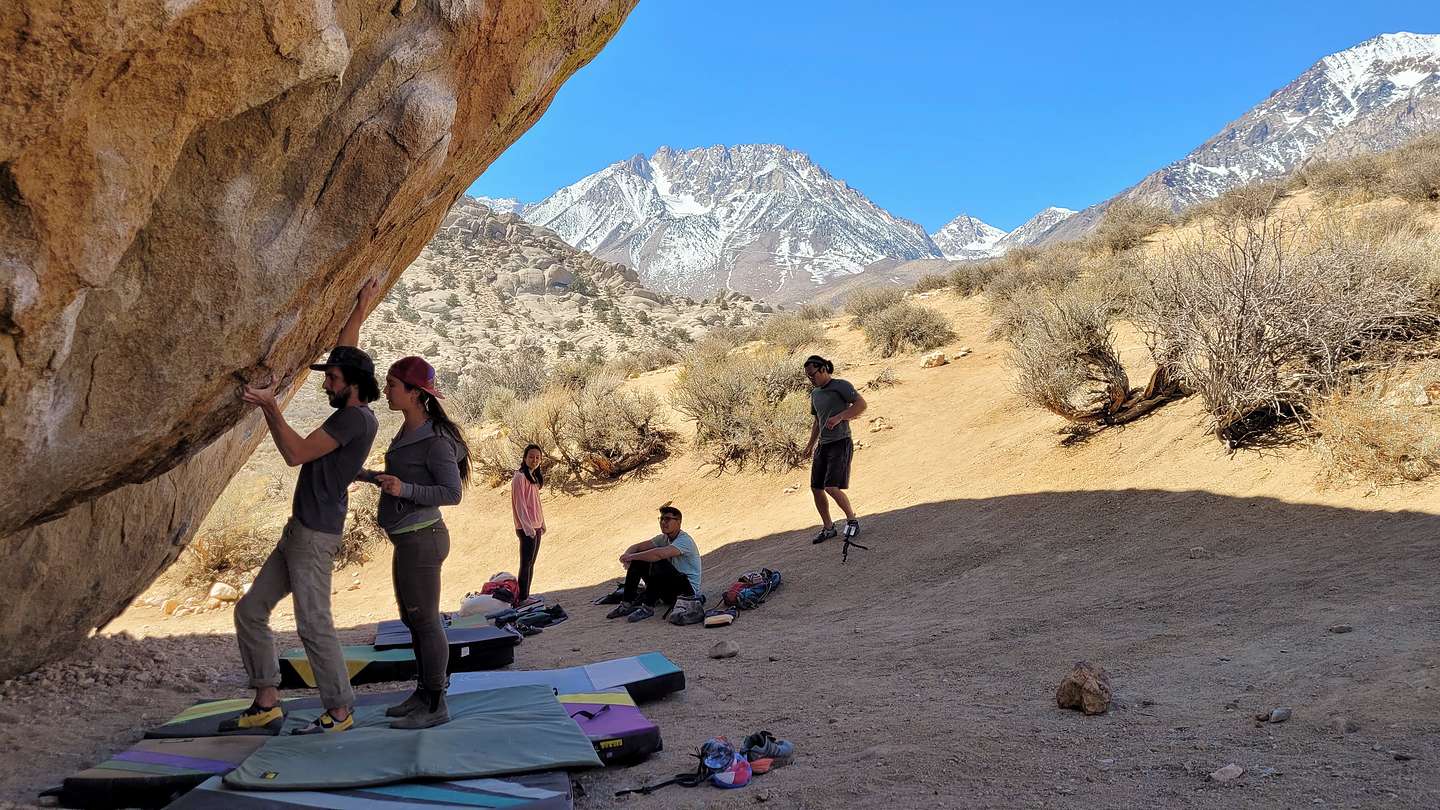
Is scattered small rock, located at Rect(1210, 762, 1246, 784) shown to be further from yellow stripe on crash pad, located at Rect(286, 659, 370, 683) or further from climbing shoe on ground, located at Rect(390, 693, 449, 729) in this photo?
yellow stripe on crash pad, located at Rect(286, 659, 370, 683)

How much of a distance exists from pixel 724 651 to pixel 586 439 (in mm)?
8636

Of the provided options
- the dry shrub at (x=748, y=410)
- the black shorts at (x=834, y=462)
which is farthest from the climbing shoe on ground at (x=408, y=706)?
the dry shrub at (x=748, y=410)

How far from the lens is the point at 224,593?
10320mm

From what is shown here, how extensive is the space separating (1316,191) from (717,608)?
18281 mm

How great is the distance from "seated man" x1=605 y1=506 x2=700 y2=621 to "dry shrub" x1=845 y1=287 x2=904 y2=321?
13.2 m

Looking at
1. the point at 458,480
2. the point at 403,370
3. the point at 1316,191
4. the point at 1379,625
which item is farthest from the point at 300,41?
the point at 1316,191

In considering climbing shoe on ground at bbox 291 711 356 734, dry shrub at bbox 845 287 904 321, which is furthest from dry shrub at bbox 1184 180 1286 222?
climbing shoe on ground at bbox 291 711 356 734

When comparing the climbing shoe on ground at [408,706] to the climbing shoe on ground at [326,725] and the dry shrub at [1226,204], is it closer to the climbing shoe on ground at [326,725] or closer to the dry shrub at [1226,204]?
the climbing shoe on ground at [326,725]

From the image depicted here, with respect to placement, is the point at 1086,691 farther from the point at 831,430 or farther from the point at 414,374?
the point at 831,430

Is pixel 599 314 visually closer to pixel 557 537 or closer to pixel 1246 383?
pixel 557 537

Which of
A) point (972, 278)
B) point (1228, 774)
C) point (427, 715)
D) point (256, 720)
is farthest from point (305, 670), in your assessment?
point (972, 278)

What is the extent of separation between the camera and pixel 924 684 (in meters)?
4.27

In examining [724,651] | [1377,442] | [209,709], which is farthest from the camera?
[1377,442]

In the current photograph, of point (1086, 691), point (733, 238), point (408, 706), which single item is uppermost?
point (733, 238)
